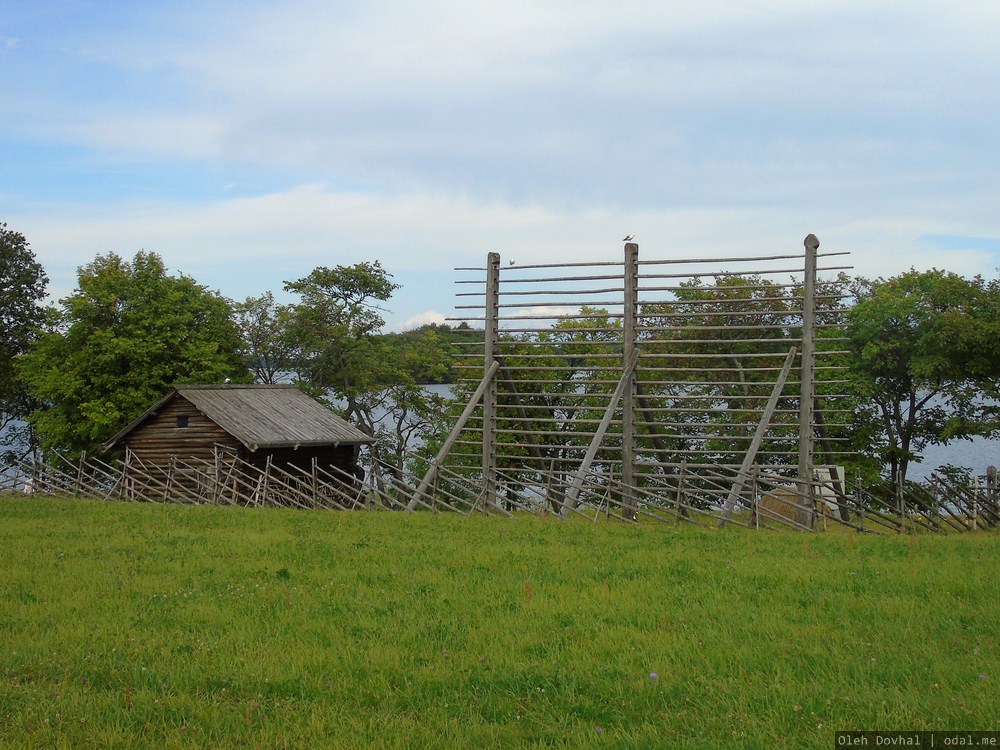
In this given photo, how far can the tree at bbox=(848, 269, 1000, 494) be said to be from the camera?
2828 cm

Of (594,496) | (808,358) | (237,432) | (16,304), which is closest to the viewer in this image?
(808,358)

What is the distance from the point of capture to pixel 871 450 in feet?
99.0

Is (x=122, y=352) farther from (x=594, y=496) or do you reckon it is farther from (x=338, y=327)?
(x=594, y=496)

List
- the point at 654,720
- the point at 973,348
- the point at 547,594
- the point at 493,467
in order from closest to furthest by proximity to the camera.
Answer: the point at 654,720 → the point at 547,594 → the point at 493,467 → the point at 973,348

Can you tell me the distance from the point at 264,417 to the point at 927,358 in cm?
1862

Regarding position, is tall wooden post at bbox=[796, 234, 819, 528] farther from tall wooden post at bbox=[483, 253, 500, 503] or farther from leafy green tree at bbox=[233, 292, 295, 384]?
leafy green tree at bbox=[233, 292, 295, 384]

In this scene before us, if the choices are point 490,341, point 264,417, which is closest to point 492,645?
point 490,341

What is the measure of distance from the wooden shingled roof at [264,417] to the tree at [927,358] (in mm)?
14257

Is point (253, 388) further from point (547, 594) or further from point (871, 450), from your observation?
point (547, 594)

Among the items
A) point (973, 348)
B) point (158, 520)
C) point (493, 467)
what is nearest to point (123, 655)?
point (158, 520)

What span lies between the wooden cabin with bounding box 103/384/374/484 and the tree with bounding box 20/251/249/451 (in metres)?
5.93

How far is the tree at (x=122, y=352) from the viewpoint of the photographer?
34.9 metres

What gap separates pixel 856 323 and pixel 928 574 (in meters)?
23.1

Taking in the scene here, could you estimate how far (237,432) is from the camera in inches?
1027
